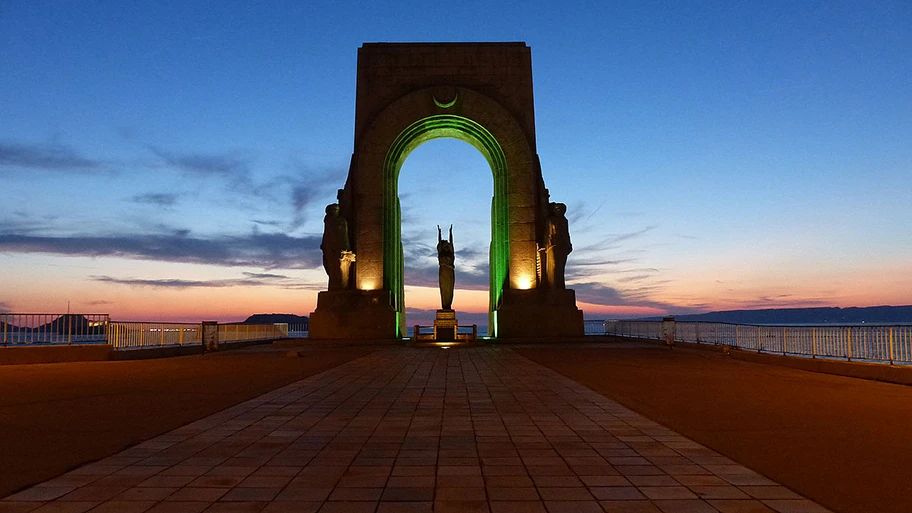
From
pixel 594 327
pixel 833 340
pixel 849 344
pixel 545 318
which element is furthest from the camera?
pixel 594 327

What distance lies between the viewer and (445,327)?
24.7m

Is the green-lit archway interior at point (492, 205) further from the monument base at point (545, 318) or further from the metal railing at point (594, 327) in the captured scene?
the metal railing at point (594, 327)

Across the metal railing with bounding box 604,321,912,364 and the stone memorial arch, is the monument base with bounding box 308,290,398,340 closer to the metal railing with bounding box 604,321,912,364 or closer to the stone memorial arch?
the stone memorial arch

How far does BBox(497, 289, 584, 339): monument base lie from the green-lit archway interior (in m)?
1.87

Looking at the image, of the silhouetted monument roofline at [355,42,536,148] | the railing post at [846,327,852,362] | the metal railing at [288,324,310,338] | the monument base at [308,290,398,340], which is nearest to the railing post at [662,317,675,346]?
the railing post at [846,327,852,362]

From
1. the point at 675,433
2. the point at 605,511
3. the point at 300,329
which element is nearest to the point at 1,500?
the point at 605,511

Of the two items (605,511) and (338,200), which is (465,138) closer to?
(338,200)

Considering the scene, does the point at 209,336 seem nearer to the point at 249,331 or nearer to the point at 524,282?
the point at 249,331

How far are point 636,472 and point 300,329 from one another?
32121 mm

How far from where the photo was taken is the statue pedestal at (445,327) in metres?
24.5

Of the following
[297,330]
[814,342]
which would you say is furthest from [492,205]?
[814,342]

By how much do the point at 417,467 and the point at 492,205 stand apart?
87.4ft

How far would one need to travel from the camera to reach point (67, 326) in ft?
51.9

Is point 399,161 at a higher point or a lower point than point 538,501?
higher
